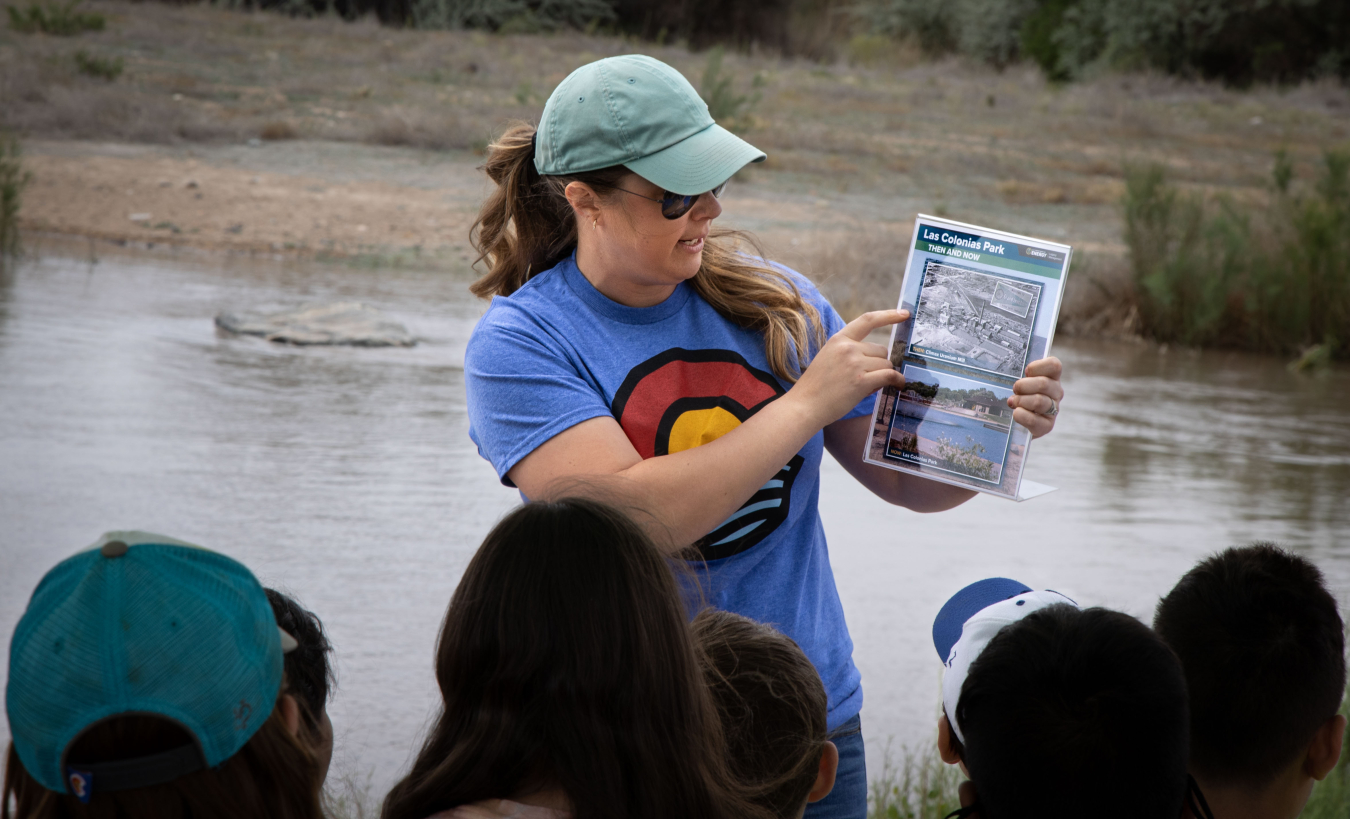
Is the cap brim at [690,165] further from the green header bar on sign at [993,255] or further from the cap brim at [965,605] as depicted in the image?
the cap brim at [965,605]

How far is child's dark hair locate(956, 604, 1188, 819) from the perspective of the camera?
1639 mm

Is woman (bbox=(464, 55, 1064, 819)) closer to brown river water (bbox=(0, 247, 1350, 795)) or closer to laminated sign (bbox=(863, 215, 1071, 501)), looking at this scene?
laminated sign (bbox=(863, 215, 1071, 501))

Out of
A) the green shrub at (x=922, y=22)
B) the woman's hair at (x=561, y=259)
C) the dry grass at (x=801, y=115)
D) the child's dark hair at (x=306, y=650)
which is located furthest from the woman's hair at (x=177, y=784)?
the green shrub at (x=922, y=22)

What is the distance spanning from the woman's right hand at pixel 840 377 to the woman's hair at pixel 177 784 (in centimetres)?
86

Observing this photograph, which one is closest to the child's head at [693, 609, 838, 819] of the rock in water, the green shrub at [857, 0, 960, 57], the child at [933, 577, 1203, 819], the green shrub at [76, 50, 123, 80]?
the child at [933, 577, 1203, 819]

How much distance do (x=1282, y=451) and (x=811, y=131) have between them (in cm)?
1362

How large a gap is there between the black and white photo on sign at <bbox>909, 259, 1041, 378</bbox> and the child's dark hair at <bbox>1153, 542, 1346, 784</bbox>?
53 cm

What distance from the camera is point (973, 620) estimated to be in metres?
2.00

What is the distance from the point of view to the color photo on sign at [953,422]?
6.81 feet

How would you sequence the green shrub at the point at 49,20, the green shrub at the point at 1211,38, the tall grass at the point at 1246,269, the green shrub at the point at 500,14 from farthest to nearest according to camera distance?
the green shrub at the point at 1211,38, the green shrub at the point at 500,14, the green shrub at the point at 49,20, the tall grass at the point at 1246,269

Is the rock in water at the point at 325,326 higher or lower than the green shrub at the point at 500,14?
lower

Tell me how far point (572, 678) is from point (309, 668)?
0.57 meters

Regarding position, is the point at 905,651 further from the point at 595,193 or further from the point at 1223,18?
the point at 1223,18

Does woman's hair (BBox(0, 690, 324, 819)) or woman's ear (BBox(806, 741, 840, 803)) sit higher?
woman's hair (BBox(0, 690, 324, 819))
